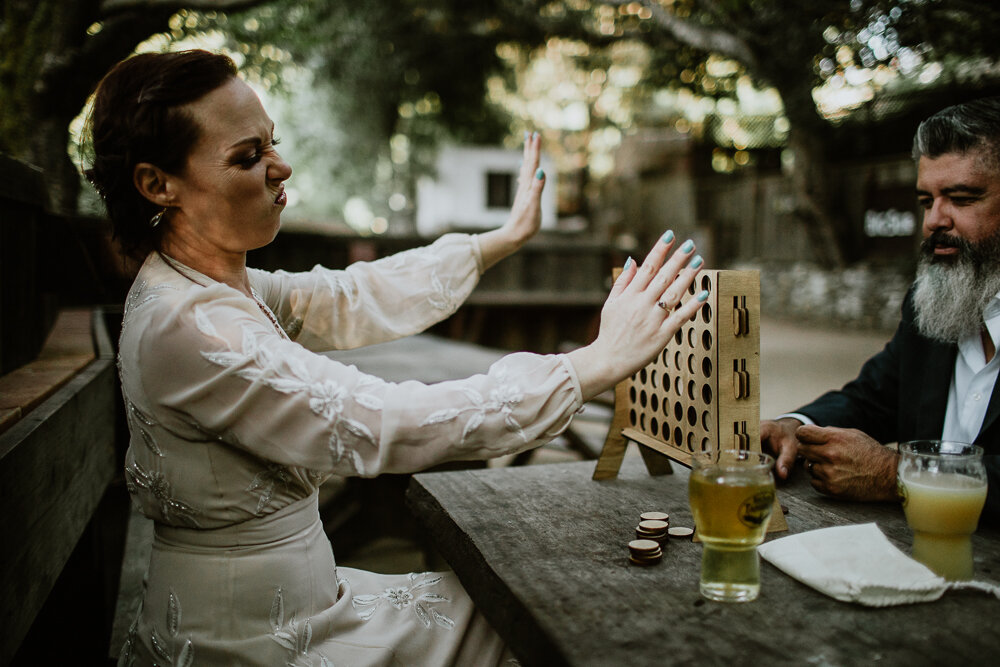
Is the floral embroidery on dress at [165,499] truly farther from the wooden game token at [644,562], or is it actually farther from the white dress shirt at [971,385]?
the white dress shirt at [971,385]

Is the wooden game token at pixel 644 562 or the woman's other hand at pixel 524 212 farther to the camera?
the woman's other hand at pixel 524 212

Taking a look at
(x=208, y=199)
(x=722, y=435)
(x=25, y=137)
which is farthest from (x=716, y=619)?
(x=25, y=137)

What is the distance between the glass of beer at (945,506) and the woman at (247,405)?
1.56ft

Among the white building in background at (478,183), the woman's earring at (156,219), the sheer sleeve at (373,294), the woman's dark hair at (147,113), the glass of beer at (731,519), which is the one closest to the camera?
the glass of beer at (731,519)

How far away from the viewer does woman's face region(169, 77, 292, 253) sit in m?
1.29

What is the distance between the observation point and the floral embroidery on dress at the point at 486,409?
3.63ft

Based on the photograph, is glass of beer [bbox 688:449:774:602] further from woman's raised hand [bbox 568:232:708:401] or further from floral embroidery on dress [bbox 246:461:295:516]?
floral embroidery on dress [bbox 246:461:295:516]

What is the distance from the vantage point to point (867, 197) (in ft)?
47.6

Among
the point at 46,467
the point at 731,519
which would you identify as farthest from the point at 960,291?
the point at 46,467

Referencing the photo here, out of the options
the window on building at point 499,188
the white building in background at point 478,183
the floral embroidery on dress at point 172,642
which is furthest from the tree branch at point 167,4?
the window on building at point 499,188

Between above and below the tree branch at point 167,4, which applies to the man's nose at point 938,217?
below

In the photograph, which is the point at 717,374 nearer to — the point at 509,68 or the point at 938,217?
the point at 938,217

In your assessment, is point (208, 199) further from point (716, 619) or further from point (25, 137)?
point (25, 137)

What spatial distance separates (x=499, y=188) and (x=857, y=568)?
16.2 metres
